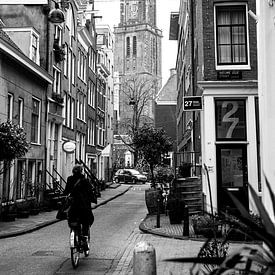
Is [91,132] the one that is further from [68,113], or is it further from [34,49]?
[34,49]

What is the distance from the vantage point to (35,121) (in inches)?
848

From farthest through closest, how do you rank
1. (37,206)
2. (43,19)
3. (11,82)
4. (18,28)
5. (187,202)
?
(43,19), (18,28), (37,206), (11,82), (187,202)

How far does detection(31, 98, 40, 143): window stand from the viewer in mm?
21078

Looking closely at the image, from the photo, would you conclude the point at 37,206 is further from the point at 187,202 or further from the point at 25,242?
the point at 25,242

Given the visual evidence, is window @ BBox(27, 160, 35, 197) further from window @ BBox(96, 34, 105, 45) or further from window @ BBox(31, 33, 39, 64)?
window @ BBox(96, 34, 105, 45)

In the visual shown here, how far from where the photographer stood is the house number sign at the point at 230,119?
14.9 metres

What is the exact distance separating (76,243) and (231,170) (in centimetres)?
794

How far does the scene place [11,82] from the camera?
18.0 metres

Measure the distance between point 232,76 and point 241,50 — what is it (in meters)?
1.05

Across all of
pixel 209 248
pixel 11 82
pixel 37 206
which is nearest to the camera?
pixel 209 248

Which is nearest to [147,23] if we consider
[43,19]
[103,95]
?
[103,95]

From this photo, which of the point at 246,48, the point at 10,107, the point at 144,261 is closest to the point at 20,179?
the point at 10,107

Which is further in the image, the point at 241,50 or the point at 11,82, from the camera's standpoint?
the point at 11,82

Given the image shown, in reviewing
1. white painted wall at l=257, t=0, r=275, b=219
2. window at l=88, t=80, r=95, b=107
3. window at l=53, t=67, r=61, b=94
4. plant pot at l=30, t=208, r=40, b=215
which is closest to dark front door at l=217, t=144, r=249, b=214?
white painted wall at l=257, t=0, r=275, b=219
